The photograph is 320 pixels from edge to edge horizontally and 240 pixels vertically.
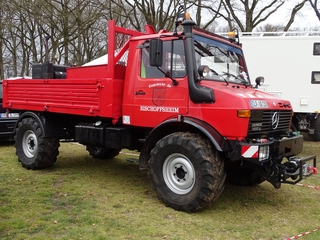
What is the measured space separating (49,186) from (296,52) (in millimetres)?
7884

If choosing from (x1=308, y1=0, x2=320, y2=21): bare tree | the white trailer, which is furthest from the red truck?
(x1=308, y1=0, x2=320, y2=21): bare tree

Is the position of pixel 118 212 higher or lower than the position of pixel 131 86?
lower

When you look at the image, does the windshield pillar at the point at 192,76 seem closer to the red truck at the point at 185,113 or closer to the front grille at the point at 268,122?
the red truck at the point at 185,113

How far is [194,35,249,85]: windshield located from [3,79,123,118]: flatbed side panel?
145 cm

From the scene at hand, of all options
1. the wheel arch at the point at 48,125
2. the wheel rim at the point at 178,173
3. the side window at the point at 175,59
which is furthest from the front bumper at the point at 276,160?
the wheel arch at the point at 48,125

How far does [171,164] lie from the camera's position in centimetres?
510

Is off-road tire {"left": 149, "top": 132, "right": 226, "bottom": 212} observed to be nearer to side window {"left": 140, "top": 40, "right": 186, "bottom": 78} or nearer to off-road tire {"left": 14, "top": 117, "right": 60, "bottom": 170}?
side window {"left": 140, "top": 40, "right": 186, "bottom": 78}

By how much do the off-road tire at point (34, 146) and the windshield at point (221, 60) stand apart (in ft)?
11.8

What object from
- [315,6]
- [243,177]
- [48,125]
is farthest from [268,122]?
[315,6]

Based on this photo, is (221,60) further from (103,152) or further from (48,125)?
(103,152)

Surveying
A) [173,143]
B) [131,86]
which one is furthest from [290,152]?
[131,86]

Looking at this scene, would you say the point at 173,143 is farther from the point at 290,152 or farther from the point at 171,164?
the point at 290,152

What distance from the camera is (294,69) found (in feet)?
34.0

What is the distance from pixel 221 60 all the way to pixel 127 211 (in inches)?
108
